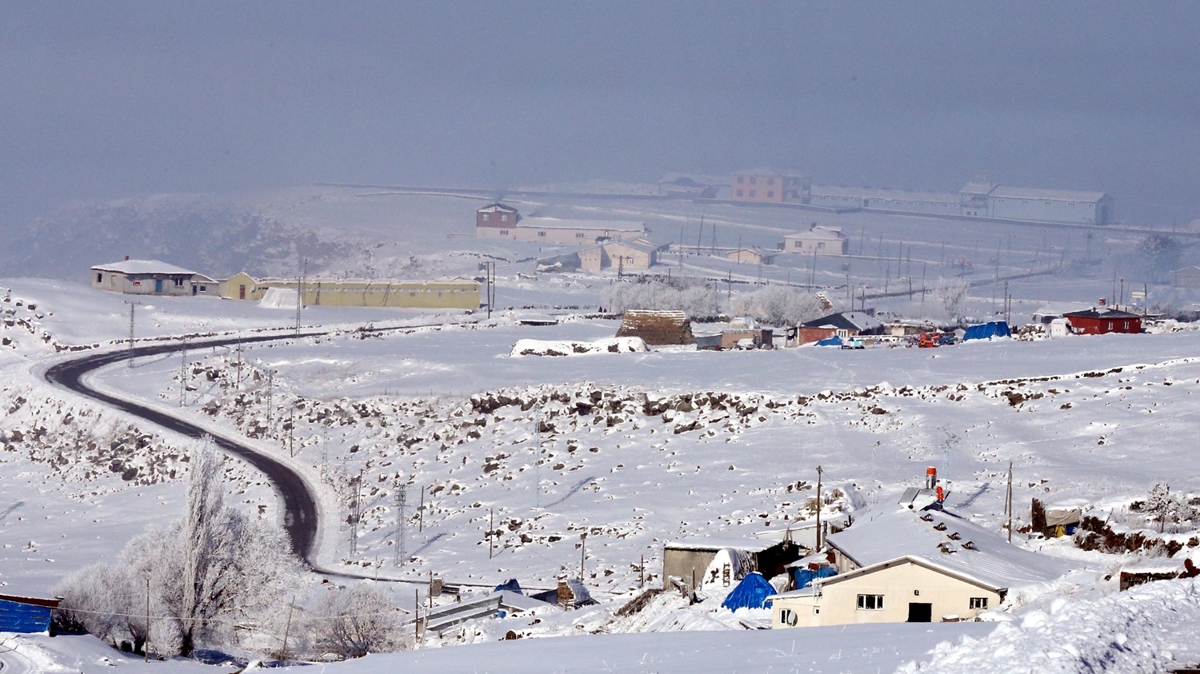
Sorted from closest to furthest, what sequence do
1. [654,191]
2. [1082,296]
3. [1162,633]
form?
[1162,633], [1082,296], [654,191]

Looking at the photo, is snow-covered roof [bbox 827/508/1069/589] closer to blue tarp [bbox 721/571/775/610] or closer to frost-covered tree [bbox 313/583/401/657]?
blue tarp [bbox 721/571/775/610]

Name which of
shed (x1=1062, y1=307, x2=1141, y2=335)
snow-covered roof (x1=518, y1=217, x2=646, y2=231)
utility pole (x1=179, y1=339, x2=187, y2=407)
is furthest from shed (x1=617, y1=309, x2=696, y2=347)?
snow-covered roof (x1=518, y1=217, x2=646, y2=231)

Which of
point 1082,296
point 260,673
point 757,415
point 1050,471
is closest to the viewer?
point 260,673

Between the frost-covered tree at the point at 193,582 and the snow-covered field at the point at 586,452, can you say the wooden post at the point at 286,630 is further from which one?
the snow-covered field at the point at 586,452

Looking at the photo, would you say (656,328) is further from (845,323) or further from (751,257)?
(751,257)

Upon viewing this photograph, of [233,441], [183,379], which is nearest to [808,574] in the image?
[233,441]

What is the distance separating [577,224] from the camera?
5192 inches

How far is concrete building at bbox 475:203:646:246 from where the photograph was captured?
12669cm

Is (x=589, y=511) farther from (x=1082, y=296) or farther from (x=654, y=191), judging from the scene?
(x=654, y=191)

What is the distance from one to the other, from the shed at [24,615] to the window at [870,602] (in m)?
13.5

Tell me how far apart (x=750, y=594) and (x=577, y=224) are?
115 meters

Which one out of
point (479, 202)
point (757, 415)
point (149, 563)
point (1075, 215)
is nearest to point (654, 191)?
point (479, 202)

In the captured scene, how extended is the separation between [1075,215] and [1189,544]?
154823 mm

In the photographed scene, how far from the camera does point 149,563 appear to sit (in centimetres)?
2503
